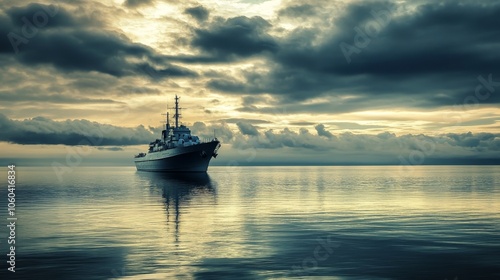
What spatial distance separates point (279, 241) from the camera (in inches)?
918

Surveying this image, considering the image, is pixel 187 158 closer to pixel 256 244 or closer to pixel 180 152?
pixel 180 152

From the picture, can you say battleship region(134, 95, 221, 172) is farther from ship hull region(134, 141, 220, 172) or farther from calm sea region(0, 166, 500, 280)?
calm sea region(0, 166, 500, 280)

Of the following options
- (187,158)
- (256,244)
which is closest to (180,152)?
(187,158)

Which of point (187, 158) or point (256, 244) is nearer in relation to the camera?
point (256, 244)

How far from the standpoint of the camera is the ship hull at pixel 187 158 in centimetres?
12531

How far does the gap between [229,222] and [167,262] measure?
13.3 m

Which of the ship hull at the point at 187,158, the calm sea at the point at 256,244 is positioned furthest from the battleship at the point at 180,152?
the calm sea at the point at 256,244

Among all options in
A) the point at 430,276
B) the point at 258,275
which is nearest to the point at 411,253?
the point at 430,276

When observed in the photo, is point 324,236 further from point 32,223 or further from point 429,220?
point 32,223

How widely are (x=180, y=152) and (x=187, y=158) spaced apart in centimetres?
250

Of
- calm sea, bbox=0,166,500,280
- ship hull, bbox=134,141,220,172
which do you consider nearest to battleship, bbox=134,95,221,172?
ship hull, bbox=134,141,220,172

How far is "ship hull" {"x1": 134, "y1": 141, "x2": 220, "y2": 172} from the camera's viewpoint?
125312 millimetres

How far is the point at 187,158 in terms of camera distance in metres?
128

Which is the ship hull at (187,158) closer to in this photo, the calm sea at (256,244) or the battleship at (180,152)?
the battleship at (180,152)
